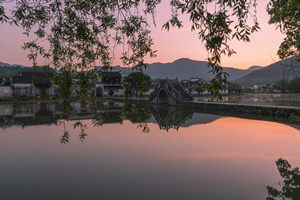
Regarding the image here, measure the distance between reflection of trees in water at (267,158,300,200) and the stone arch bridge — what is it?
2889 cm

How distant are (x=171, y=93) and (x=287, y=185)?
105 ft

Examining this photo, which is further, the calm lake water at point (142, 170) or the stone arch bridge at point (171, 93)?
the stone arch bridge at point (171, 93)

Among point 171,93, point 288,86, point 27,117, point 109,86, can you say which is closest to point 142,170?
point 27,117

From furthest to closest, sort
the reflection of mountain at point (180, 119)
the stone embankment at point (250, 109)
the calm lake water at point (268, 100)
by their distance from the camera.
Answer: the calm lake water at point (268, 100) < the stone embankment at point (250, 109) < the reflection of mountain at point (180, 119)

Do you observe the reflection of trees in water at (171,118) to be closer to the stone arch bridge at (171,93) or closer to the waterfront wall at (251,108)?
the waterfront wall at (251,108)

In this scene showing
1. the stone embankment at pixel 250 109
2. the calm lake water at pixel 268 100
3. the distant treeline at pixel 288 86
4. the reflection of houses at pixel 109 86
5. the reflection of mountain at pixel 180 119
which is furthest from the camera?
the distant treeline at pixel 288 86

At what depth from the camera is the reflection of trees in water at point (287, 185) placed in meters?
5.50

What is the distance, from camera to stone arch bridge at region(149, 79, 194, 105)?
36844 mm

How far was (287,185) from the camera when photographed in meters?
6.05

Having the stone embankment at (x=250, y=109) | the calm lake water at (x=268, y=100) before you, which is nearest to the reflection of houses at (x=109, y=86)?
the calm lake water at (x=268, y=100)

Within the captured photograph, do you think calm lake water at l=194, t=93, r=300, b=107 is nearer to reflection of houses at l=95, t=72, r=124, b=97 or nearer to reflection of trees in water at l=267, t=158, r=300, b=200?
reflection of houses at l=95, t=72, r=124, b=97

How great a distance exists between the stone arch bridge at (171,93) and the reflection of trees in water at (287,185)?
2889 cm

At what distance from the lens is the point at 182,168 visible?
765cm

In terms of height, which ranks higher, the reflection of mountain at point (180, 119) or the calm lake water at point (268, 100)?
the calm lake water at point (268, 100)
